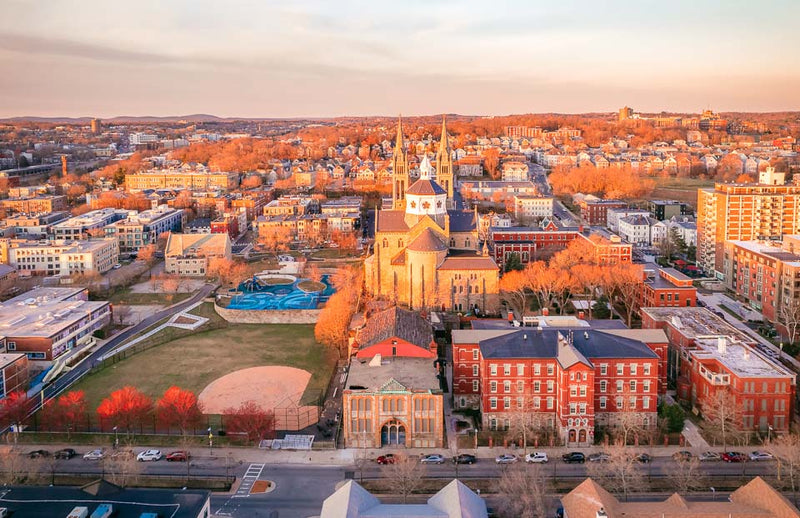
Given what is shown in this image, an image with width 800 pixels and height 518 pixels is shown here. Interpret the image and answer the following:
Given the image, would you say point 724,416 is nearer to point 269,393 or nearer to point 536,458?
point 536,458

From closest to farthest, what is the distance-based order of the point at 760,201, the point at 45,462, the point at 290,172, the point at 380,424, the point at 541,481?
1. the point at 541,481
2. the point at 45,462
3. the point at 380,424
4. the point at 760,201
5. the point at 290,172

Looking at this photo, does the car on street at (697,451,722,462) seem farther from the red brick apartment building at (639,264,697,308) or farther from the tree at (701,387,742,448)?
the red brick apartment building at (639,264,697,308)

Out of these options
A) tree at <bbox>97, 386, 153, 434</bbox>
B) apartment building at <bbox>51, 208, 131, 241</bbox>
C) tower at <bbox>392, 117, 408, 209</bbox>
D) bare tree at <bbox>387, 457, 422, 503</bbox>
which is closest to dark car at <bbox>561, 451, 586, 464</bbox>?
bare tree at <bbox>387, 457, 422, 503</bbox>

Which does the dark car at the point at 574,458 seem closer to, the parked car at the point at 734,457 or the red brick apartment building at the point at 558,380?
the red brick apartment building at the point at 558,380

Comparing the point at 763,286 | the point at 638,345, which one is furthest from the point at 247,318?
the point at 763,286

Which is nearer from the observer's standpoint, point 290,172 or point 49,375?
point 49,375

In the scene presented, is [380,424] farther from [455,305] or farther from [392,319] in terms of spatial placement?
[455,305]
